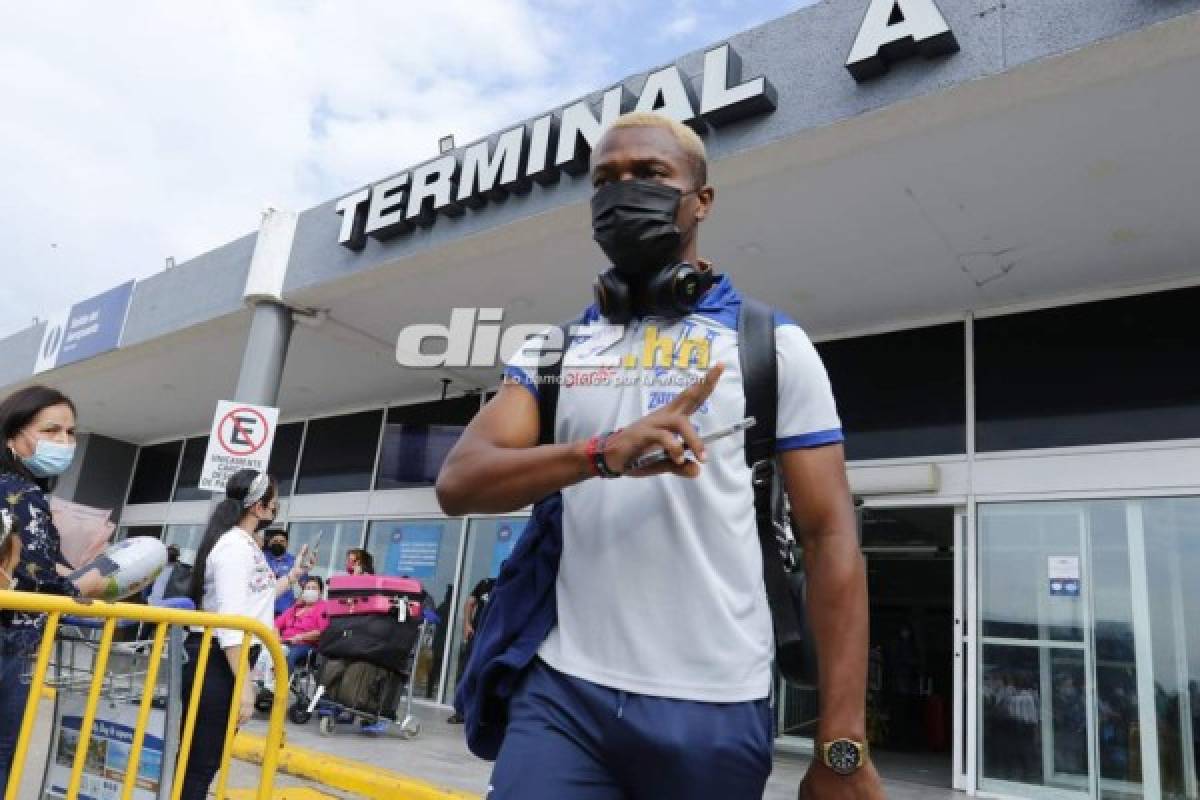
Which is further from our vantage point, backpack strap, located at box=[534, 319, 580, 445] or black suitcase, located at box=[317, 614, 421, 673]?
black suitcase, located at box=[317, 614, 421, 673]

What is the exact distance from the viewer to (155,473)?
17422 millimetres

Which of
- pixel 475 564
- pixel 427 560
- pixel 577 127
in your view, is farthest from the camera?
pixel 427 560

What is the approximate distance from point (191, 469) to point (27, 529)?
14907 millimetres

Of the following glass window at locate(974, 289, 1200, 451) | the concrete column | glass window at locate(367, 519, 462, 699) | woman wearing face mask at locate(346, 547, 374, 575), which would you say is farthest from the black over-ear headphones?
glass window at locate(367, 519, 462, 699)

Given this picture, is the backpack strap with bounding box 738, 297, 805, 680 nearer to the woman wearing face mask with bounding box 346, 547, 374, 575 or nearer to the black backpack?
the black backpack

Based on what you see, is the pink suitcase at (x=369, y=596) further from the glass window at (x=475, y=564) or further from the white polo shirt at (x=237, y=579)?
the white polo shirt at (x=237, y=579)

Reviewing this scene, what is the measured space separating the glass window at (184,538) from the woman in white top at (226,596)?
40.9 feet

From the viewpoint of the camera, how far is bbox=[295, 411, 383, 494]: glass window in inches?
512

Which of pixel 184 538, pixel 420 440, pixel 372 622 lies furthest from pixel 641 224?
pixel 184 538

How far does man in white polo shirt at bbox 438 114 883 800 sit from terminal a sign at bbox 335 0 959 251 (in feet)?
12.1

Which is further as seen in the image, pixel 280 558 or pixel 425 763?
pixel 280 558

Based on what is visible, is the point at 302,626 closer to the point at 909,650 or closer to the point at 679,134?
the point at 679,134

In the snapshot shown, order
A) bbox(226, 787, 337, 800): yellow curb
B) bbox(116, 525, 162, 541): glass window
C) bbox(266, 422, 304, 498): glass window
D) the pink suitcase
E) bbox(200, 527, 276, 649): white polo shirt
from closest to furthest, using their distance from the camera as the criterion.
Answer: bbox(200, 527, 276, 649): white polo shirt → bbox(226, 787, 337, 800): yellow curb → the pink suitcase → bbox(266, 422, 304, 498): glass window → bbox(116, 525, 162, 541): glass window

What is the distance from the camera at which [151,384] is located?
13367 millimetres
